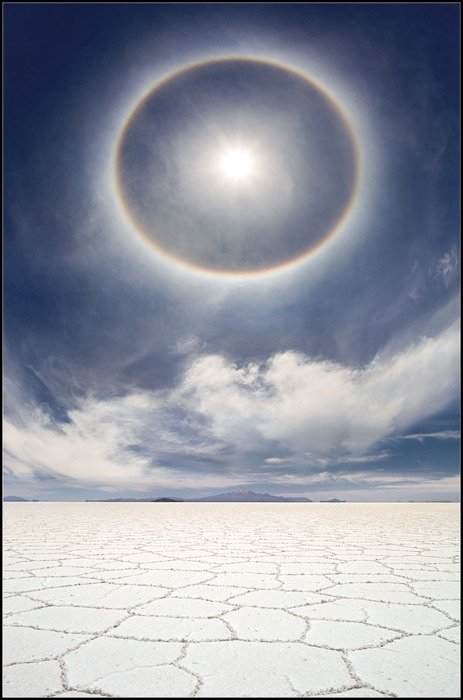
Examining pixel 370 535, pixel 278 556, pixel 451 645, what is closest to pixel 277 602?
pixel 451 645

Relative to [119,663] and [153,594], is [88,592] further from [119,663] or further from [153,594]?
[119,663]

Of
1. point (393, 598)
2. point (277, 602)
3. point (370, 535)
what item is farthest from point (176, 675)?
point (370, 535)

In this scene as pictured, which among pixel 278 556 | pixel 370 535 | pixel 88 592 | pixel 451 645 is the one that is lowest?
pixel 370 535

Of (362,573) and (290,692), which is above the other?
(290,692)

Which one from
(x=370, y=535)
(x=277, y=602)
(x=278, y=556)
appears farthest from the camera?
(x=370, y=535)

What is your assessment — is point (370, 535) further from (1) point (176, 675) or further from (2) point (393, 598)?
(1) point (176, 675)

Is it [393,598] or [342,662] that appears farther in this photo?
[393,598]

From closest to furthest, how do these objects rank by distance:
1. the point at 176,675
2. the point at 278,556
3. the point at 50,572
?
the point at 176,675, the point at 50,572, the point at 278,556
